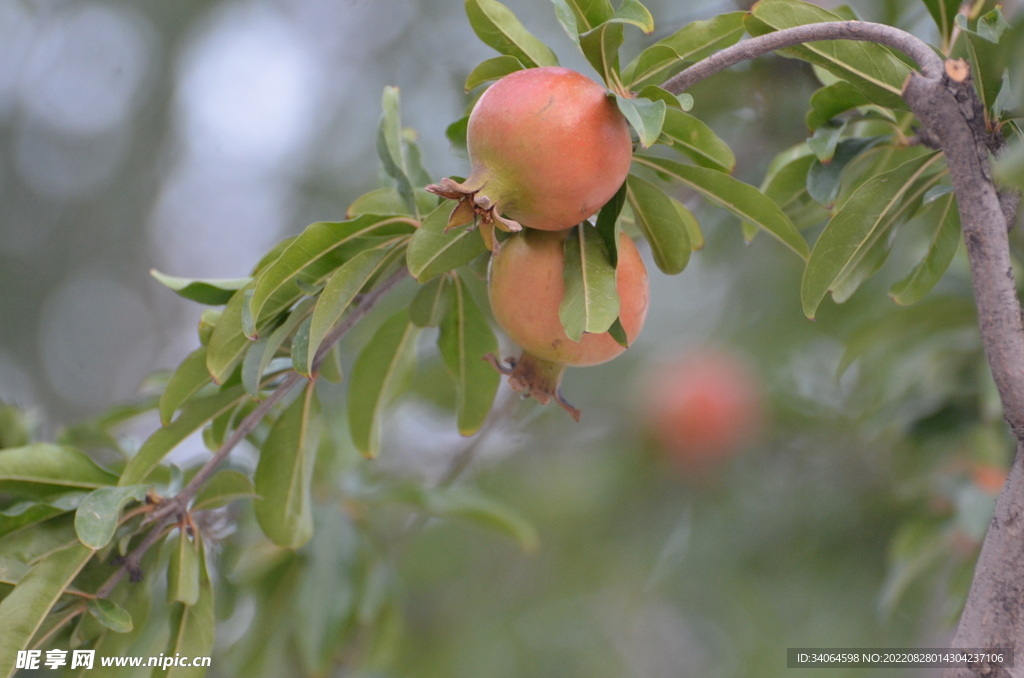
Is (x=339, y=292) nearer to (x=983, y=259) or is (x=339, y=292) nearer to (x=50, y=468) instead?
(x=50, y=468)

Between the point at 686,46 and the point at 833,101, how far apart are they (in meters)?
0.18

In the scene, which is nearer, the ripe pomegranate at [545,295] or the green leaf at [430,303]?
the ripe pomegranate at [545,295]

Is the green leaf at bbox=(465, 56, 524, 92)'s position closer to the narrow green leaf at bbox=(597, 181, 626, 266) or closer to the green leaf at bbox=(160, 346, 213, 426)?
the narrow green leaf at bbox=(597, 181, 626, 266)

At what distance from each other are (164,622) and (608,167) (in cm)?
119

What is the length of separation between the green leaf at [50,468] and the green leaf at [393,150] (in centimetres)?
54

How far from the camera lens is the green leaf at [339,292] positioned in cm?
73

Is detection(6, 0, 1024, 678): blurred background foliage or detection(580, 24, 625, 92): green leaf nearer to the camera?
detection(580, 24, 625, 92): green leaf

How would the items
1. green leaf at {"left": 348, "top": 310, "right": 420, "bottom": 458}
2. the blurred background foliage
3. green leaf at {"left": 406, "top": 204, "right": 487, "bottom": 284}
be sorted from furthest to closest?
the blurred background foliage, green leaf at {"left": 348, "top": 310, "right": 420, "bottom": 458}, green leaf at {"left": 406, "top": 204, "right": 487, "bottom": 284}

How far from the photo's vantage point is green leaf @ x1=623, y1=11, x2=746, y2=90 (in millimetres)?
790

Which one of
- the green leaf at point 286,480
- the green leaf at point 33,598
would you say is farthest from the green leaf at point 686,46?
the green leaf at point 33,598

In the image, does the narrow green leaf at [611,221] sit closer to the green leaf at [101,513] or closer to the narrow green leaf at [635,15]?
the narrow green leaf at [635,15]

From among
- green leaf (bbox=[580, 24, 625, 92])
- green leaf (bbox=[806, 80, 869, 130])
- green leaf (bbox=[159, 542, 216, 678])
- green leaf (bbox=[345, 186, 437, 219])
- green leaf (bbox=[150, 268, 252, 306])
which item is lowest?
green leaf (bbox=[159, 542, 216, 678])

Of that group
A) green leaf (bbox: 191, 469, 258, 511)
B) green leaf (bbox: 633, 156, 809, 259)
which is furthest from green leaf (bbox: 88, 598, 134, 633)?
green leaf (bbox: 633, 156, 809, 259)

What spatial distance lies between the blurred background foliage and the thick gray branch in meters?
0.68
